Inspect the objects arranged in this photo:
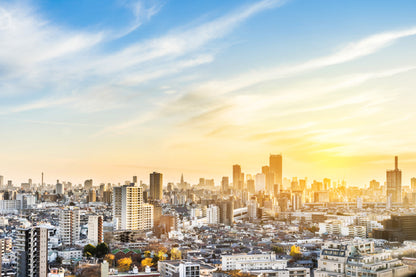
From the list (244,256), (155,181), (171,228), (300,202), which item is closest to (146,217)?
(171,228)

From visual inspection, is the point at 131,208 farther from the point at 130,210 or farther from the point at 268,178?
the point at 268,178

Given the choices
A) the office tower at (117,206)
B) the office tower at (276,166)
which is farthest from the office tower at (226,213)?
the office tower at (276,166)

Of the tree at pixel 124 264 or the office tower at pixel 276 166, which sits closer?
the tree at pixel 124 264

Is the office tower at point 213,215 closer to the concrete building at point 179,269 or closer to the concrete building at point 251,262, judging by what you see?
the concrete building at point 251,262

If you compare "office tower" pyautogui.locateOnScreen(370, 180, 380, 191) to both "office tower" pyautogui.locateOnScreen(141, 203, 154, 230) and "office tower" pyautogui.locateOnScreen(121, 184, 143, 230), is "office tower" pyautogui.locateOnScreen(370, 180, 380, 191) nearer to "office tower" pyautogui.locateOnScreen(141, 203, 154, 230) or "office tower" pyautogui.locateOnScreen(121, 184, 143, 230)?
"office tower" pyautogui.locateOnScreen(141, 203, 154, 230)

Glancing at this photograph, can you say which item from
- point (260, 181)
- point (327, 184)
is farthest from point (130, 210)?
point (327, 184)
